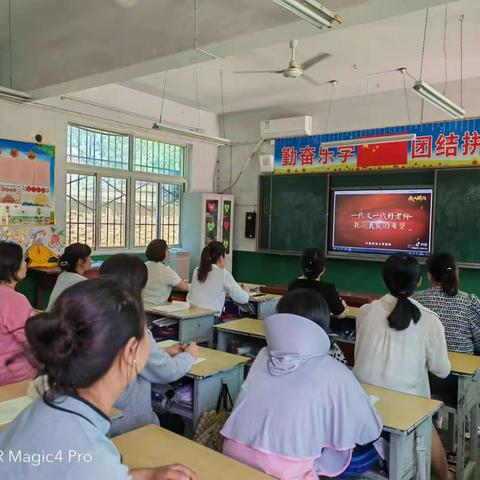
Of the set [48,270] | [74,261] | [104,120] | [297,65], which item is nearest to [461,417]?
[74,261]

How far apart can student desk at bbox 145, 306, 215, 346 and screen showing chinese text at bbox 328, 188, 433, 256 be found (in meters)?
3.29

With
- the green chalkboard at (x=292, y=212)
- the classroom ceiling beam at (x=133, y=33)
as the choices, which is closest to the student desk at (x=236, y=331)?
the classroom ceiling beam at (x=133, y=33)

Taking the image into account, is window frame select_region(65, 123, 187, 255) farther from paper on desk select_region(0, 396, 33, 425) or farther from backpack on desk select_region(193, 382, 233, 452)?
paper on desk select_region(0, 396, 33, 425)

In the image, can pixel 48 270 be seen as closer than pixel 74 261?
No

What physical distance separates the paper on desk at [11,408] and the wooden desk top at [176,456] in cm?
40

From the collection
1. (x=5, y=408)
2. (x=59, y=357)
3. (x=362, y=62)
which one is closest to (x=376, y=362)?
(x=5, y=408)

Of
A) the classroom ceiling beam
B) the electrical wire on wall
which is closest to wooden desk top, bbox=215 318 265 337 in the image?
the classroom ceiling beam

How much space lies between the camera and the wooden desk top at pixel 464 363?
2.46m

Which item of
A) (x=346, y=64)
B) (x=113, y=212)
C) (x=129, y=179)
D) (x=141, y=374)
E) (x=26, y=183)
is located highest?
(x=346, y=64)

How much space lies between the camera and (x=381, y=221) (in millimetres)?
6445

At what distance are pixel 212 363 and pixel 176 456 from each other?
927 millimetres

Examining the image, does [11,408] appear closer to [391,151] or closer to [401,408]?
[401,408]

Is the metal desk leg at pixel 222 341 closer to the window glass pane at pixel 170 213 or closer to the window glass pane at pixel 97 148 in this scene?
the window glass pane at pixel 97 148

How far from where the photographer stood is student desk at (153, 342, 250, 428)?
2.28m
